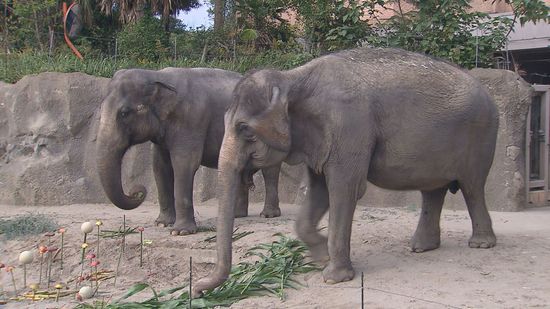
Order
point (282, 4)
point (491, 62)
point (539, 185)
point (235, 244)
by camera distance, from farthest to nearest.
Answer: point (282, 4)
point (491, 62)
point (539, 185)
point (235, 244)

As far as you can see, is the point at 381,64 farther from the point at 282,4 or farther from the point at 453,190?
the point at 282,4

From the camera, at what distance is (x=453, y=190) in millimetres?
6570

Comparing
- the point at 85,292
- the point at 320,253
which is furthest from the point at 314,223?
the point at 85,292

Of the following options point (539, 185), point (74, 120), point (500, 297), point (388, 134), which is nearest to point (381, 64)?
point (388, 134)

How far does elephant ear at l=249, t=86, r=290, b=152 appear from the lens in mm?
5398

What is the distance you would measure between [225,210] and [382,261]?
1679mm

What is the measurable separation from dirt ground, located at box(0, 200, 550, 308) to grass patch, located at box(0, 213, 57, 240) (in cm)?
15

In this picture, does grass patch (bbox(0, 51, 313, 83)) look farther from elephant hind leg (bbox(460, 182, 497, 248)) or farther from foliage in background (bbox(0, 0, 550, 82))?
elephant hind leg (bbox(460, 182, 497, 248))

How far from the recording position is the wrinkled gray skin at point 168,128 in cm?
754

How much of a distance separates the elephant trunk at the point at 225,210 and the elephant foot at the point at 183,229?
2624mm

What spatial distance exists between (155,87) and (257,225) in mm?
1938

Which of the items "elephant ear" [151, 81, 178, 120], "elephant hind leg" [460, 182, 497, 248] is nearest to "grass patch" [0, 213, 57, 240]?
"elephant ear" [151, 81, 178, 120]

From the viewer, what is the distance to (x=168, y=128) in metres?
8.05

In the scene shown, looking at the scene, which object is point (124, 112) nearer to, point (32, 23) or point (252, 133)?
point (252, 133)
